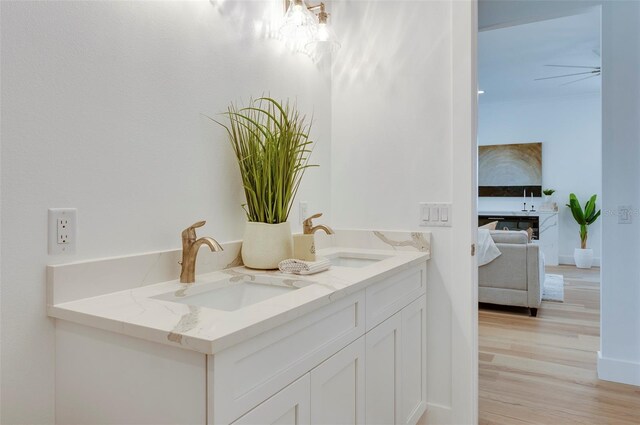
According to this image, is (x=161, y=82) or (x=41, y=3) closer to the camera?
(x=41, y=3)

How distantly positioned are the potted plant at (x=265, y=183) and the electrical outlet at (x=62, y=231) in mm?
596

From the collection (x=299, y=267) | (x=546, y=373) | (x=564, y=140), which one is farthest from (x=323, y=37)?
(x=564, y=140)

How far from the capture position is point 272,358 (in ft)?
3.13

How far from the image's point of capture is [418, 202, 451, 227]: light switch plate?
197 centimetres

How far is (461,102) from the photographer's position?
76.0 inches

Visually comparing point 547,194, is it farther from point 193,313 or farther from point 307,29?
point 193,313

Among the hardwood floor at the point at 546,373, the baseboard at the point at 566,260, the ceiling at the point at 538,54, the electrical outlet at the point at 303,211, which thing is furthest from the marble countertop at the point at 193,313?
the baseboard at the point at 566,260

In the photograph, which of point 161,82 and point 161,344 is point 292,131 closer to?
point 161,82

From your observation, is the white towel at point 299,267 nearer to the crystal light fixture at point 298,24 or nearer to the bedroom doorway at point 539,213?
the crystal light fixture at point 298,24

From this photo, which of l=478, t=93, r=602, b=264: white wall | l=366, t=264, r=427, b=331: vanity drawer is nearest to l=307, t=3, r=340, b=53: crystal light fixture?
l=366, t=264, r=427, b=331: vanity drawer

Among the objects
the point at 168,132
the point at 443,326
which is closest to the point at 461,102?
the point at 443,326

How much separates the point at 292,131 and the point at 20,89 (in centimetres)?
88

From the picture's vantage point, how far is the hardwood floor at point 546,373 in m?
2.22

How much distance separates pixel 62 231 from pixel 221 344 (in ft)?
1.88
